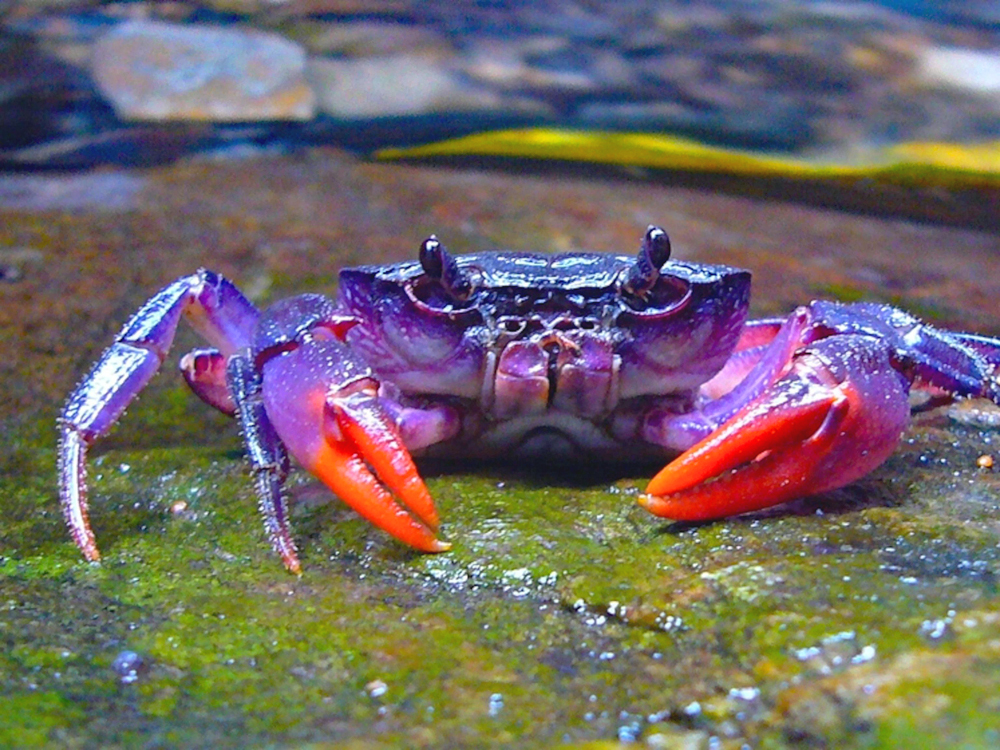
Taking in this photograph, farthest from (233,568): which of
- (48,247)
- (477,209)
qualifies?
(477,209)

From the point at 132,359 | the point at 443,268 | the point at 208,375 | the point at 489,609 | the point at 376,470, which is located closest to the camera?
the point at 489,609

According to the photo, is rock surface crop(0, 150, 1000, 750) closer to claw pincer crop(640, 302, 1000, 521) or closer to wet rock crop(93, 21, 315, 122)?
claw pincer crop(640, 302, 1000, 521)

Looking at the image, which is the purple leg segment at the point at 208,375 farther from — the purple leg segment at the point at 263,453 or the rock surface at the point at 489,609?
the purple leg segment at the point at 263,453

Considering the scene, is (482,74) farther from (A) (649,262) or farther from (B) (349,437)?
(B) (349,437)

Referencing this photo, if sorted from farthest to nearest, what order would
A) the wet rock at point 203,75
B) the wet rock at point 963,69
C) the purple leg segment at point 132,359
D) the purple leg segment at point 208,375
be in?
1. the wet rock at point 203,75
2. the wet rock at point 963,69
3. the purple leg segment at point 208,375
4. the purple leg segment at point 132,359

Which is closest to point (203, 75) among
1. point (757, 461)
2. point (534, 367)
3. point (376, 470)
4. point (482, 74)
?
point (482, 74)

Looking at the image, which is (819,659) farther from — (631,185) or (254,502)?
(631,185)

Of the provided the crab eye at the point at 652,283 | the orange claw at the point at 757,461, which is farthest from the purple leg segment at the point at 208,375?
the orange claw at the point at 757,461

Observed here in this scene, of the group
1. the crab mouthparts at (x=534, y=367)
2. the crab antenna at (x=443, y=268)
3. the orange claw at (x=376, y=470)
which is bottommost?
the orange claw at (x=376, y=470)
